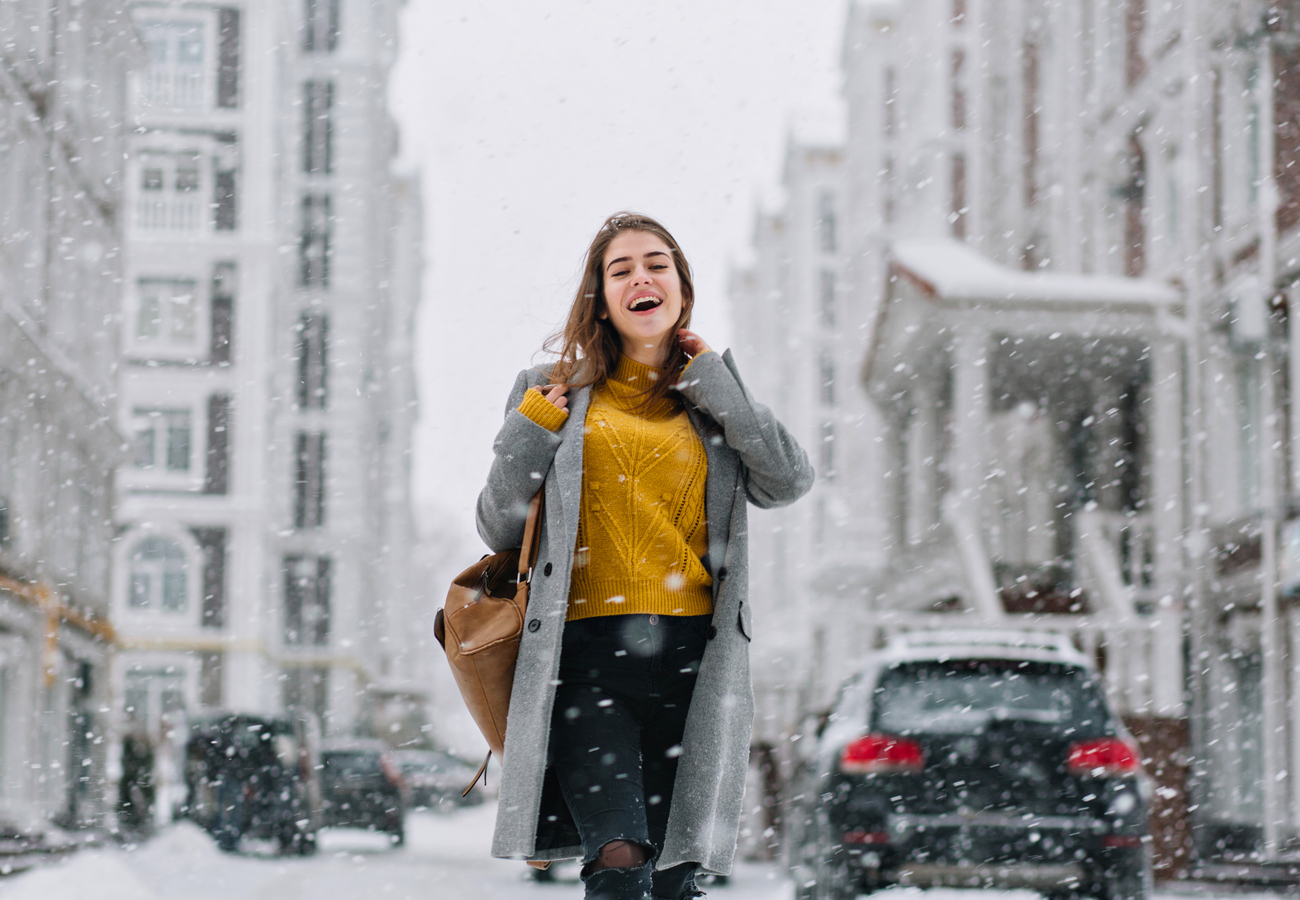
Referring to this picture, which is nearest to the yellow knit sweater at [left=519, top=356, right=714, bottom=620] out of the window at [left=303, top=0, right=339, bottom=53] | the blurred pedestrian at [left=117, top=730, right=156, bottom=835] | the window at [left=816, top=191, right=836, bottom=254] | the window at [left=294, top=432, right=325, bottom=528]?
the blurred pedestrian at [left=117, top=730, right=156, bottom=835]

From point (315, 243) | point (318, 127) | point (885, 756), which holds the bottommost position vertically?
point (885, 756)

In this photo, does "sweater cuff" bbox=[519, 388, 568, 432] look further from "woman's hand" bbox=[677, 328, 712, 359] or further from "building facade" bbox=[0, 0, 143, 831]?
"building facade" bbox=[0, 0, 143, 831]

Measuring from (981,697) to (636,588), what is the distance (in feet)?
18.1

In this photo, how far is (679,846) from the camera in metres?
3.38

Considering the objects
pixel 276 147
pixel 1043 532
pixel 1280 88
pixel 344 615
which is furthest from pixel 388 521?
pixel 1280 88

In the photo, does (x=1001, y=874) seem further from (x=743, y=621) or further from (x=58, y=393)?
(x=58, y=393)

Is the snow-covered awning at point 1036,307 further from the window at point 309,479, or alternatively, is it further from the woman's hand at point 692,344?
the window at point 309,479

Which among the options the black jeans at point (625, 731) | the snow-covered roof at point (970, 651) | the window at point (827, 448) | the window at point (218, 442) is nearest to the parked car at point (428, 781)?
the window at point (218, 442)

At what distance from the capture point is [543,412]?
132 inches

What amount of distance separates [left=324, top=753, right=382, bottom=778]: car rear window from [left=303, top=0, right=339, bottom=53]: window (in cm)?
4276

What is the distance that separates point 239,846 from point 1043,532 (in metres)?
11.3

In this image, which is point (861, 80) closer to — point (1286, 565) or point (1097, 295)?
point (1097, 295)

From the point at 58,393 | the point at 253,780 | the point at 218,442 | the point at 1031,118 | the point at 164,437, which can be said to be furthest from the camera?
the point at 164,437

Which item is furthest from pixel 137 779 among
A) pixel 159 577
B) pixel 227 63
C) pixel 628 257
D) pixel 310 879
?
pixel 227 63
